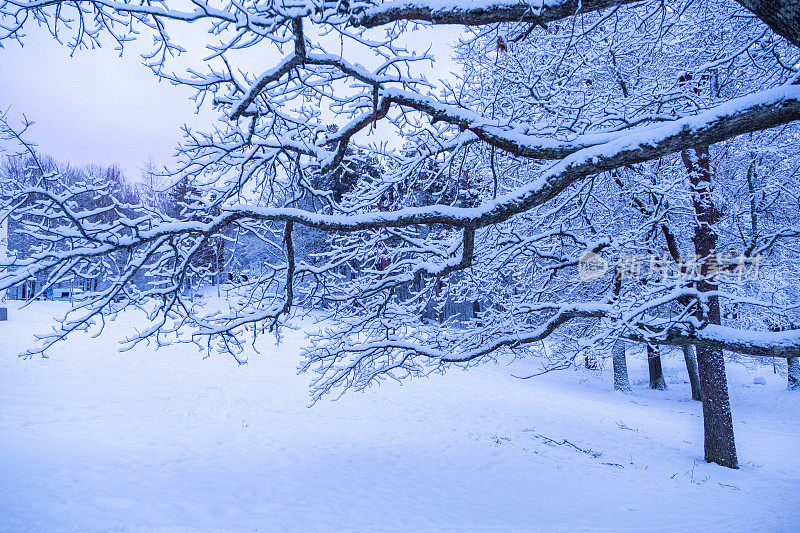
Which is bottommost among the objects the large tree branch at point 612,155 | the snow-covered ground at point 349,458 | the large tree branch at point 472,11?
the snow-covered ground at point 349,458

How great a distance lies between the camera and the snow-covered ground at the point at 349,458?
Answer: 570 centimetres

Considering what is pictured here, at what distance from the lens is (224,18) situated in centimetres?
327

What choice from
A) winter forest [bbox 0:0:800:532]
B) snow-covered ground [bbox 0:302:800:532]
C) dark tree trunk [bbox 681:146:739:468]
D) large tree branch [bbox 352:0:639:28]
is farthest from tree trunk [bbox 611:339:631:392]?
large tree branch [bbox 352:0:639:28]

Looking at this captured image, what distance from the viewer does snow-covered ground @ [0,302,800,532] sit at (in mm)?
5699

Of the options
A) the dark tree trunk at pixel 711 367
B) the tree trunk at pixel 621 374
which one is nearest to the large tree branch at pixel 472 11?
the dark tree trunk at pixel 711 367

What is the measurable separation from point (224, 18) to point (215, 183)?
1943mm

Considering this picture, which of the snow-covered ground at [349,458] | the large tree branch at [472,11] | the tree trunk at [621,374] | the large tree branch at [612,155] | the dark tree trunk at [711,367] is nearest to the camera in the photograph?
the large tree branch at [612,155]

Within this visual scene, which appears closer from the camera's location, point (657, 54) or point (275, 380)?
point (657, 54)

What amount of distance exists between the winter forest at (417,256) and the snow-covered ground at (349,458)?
7cm

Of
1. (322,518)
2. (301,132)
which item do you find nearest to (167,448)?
(322,518)

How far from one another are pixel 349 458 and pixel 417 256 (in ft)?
13.7

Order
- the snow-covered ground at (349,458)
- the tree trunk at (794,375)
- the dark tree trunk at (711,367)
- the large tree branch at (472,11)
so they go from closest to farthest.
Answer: the large tree branch at (472,11), the snow-covered ground at (349,458), the dark tree trunk at (711,367), the tree trunk at (794,375)

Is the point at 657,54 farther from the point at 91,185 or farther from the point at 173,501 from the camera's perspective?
the point at 173,501

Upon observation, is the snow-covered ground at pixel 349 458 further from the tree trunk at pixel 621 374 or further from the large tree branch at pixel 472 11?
the large tree branch at pixel 472 11
